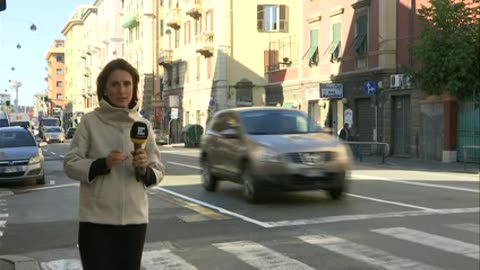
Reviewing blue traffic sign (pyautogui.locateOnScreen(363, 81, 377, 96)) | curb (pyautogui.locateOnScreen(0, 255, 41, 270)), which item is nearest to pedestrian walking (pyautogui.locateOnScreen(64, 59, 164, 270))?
curb (pyautogui.locateOnScreen(0, 255, 41, 270))

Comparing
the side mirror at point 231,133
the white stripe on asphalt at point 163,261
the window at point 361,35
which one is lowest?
the white stripe on asphalt at point 163,261

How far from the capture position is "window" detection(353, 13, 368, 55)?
31.7 m

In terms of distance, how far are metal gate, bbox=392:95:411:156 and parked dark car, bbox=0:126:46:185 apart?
57.3 feet

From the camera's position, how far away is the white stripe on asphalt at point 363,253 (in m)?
6.92

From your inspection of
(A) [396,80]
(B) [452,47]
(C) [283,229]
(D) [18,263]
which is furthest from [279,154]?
(A) [396,80]

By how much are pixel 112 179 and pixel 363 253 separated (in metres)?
4.52

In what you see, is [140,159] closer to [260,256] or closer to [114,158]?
[114,158]

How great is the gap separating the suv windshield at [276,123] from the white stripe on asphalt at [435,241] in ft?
13.1

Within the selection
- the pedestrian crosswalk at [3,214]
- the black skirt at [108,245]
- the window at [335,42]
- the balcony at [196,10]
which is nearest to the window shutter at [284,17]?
the balcony at [196,10]

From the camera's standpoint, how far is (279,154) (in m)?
11.6

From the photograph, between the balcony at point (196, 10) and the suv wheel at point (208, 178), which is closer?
the suv wheel at point (208, 178)

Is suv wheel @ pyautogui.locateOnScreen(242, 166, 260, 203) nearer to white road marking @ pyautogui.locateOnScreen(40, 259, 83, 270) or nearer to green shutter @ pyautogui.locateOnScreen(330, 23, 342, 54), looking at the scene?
white road marking @ pyautogui.locateOnScreen(40, 259, 83, 270)

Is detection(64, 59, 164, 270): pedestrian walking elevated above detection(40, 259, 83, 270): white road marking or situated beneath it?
elevated above

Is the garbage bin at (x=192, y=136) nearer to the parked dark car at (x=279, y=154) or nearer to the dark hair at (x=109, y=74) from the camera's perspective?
the parked dark car at (x=279, y=154)
